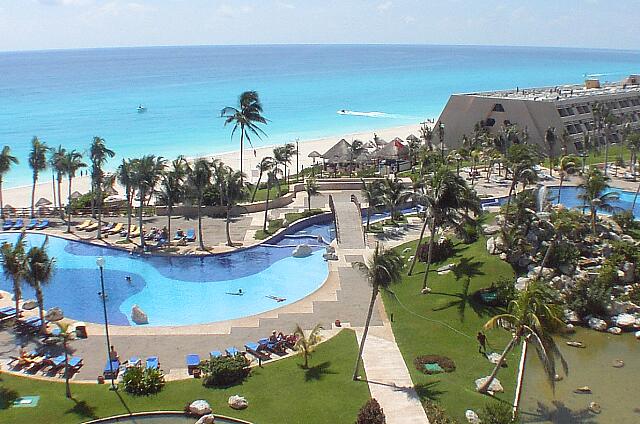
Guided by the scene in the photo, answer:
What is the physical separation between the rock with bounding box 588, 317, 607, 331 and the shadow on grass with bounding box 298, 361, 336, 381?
45.9ft

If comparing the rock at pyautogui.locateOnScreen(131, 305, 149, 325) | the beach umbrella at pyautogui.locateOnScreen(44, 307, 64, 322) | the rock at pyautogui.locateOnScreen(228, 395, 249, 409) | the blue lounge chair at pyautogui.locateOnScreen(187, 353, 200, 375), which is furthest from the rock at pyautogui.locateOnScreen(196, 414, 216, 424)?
the beach umbrella at pyautogui.locateOnScreen(44, 307, 64, 322)

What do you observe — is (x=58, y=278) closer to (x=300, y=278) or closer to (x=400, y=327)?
(x=300, y=278)

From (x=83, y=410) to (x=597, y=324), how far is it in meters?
24.2

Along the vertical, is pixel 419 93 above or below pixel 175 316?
above

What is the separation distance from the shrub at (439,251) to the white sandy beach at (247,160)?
3221 cm

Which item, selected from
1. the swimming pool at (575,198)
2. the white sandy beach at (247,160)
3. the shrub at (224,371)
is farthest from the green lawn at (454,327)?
the white sandy beach at (247,160)

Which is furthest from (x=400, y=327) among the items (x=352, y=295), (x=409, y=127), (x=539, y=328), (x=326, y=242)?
(x=409, y=127)

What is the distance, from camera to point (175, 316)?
31688 mm

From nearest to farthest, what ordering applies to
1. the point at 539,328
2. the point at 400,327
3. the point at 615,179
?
the point at 539,328
the point at 400,327
the point at 615,179

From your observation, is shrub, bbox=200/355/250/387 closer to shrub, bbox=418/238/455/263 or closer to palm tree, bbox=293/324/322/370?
palm tree, bbox=293/324/322/370

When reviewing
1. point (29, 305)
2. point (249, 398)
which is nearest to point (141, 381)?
point (249, 398)

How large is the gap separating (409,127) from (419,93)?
66757 mm

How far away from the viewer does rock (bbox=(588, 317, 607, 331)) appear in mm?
28688

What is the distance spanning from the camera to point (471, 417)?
20938 mm
